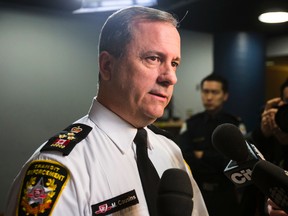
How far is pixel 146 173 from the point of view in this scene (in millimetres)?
824

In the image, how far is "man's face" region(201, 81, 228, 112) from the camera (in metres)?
2.31

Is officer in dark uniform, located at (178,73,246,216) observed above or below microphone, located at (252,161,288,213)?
below

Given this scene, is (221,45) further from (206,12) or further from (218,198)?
(218,198)

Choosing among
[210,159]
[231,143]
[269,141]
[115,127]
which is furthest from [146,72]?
[210,159]

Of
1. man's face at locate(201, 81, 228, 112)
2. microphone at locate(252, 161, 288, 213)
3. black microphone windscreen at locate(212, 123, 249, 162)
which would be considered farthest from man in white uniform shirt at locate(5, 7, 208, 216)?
man's face at locate(201, 81, 228, 112)

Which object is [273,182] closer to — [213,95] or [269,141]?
[269,141]

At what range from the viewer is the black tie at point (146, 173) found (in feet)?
2.58

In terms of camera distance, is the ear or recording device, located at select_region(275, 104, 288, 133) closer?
the ear

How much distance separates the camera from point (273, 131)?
1.43m

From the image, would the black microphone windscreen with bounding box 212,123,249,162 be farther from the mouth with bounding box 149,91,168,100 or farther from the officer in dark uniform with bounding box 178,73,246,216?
the officer in dark uniform with bounding box 178,73,246,216

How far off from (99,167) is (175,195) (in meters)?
0.26

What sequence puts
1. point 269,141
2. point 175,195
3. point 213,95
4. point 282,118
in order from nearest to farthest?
point 175,195, point 282,118, point 269,141, point 213,95

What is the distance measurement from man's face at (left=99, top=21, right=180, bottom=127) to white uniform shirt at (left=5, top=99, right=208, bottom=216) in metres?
0.07

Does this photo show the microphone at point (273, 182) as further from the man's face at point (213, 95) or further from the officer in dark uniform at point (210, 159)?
the man's face at point (213, 95)
